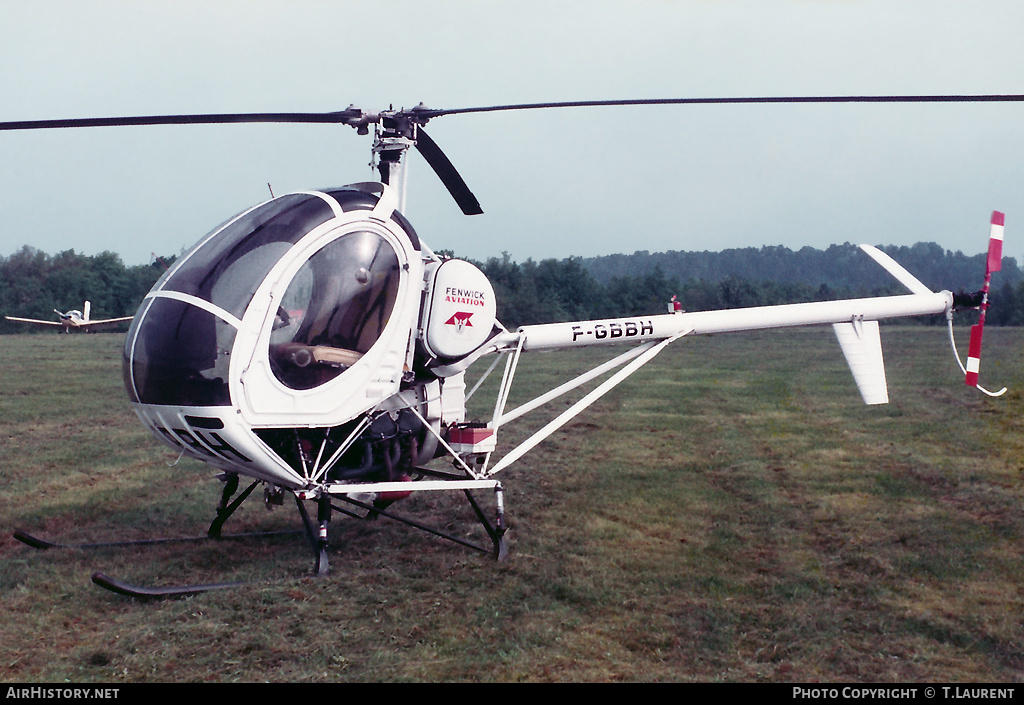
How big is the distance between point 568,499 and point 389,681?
458cm

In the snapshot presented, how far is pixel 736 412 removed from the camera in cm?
1535

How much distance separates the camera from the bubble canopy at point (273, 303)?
5.20 meters

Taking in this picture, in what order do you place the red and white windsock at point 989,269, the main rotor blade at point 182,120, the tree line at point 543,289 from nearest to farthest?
the main rotor blade at point 182,120 < the red and white windsock at point 989,269 < the tree line at point 543,289

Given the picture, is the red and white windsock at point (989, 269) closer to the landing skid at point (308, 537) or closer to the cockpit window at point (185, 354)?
the landing skid at point (308, 537)

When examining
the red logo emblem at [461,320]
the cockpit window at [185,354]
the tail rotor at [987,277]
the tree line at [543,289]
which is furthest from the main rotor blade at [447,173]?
the tree line at [543,289]

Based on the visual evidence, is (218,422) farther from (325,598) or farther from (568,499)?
(568,499)

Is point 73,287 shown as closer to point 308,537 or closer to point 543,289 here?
point 543,289

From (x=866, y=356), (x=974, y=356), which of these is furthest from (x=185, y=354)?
(x=974, y=356)

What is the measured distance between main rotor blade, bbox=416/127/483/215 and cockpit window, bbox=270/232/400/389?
0.99 metres

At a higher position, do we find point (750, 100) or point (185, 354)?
point (750, 100)

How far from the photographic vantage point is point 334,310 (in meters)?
5.64

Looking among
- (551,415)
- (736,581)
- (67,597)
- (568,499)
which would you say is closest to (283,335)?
(67,597)

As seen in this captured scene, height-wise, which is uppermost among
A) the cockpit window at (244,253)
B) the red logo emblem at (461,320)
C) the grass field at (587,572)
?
the cockpit window at (244,253)

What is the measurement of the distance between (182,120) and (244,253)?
92 cm
